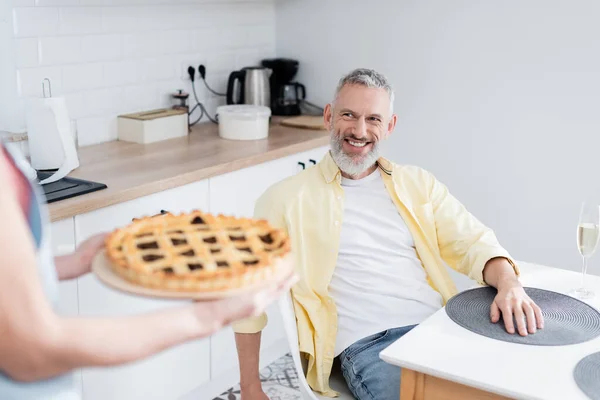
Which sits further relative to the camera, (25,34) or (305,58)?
(305,58)

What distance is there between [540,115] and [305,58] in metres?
1.25

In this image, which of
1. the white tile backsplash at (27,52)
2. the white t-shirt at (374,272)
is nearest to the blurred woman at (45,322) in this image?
the white t-shirt at (374,272)

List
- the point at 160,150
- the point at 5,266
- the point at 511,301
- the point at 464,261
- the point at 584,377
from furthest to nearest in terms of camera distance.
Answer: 1. the point at 160,150
2. the point at 464,261
3. the point at 511,301
4. the point at 584,377
5. the point at 5,266

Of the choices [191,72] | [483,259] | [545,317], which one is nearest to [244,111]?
[191,72]

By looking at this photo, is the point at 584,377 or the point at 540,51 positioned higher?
the point at 540,51

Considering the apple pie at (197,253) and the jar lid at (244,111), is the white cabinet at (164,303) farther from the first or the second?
the apple pie at (197,253)

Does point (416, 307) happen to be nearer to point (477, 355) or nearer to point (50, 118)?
point (477, 355)

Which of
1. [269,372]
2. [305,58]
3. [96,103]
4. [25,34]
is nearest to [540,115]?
[305,58]

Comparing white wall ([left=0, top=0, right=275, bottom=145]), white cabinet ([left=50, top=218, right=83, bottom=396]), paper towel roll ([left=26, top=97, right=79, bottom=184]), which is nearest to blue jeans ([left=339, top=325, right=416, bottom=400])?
white cabinet ([left=50, top=218, right=83, bottom=396])

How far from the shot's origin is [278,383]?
10.5ft

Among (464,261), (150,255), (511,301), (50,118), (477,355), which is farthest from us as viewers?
(50,118)

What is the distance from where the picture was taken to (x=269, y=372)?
3.29m

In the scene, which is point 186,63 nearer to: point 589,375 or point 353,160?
point 353,160

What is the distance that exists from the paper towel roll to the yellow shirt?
0.80 metres
